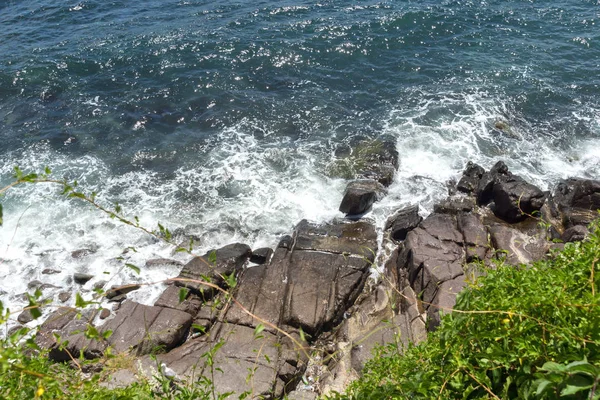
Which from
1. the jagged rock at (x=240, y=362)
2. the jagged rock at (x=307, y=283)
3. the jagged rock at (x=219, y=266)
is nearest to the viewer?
the jagged rock at (x=240, y=362)

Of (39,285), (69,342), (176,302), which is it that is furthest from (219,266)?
(39,285)

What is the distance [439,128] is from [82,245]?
16098 mm

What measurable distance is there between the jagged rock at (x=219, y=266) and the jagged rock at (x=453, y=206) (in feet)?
22.6

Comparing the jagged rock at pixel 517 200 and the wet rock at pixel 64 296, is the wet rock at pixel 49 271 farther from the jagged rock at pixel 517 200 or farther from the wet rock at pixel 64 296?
the jagged rock at pixel 517 200

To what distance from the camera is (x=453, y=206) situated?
15008 mm

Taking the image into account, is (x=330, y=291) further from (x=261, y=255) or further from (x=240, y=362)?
(x=240, y=362)

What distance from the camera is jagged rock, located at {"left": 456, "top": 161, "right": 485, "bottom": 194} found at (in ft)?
53.3

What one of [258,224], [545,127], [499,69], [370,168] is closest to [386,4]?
[499,69]

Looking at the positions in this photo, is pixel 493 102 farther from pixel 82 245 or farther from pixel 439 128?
pixel 82 245

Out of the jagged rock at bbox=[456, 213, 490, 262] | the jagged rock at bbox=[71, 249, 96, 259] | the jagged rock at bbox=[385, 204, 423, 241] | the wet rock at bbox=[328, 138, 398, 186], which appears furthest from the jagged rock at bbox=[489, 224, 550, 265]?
the jagged rock at bbox=[71, 249, 96, 259]

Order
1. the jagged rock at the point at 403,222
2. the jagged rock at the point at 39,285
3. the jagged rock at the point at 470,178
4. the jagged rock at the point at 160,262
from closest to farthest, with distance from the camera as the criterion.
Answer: the jagged rock at the point at 39,285 → the jagged rock at the point at 160,262 → the jagged rock at the point at 403,222 → the jagged rock at the point at 470,178

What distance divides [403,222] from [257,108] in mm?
10581

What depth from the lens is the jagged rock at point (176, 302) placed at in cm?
1170

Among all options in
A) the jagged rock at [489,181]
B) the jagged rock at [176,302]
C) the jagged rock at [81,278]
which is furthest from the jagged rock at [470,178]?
the jagged rock at [81,278]
